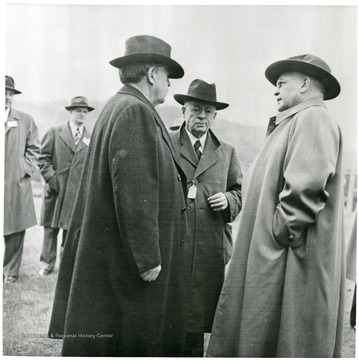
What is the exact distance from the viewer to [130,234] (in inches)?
77.3

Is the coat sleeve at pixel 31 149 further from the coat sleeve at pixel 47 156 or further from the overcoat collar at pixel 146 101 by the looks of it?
the overcoat collar at pixel 146 101

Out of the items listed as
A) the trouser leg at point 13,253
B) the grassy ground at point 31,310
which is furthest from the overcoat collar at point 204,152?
the trouser leg at point 13,253

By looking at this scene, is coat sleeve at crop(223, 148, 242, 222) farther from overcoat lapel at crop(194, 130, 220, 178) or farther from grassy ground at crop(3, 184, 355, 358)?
grassy ground at crop(3, 184, 355, 358)

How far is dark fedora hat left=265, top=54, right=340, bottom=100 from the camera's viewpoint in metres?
2.48

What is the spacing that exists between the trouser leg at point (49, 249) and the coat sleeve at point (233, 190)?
117cm

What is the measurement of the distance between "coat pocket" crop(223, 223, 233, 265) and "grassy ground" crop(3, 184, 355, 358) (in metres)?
0.61

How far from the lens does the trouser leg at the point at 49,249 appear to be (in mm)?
Answer: 2725

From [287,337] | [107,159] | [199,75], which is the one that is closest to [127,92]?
[107,159]

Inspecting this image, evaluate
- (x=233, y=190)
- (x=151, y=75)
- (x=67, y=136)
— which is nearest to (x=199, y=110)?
(x=151, y=75)

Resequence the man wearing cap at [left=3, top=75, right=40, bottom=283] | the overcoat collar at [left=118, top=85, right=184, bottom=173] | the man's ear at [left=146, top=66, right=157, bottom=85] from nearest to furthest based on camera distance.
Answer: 1. the overcoat collar at [left=118, top=85, right=184, bottom=173]
2. the man's ear at [left=146, top=66, right=157, bottom=85]
3. the man wearing cap at [left=3, top=75, right=40, bottom=283]

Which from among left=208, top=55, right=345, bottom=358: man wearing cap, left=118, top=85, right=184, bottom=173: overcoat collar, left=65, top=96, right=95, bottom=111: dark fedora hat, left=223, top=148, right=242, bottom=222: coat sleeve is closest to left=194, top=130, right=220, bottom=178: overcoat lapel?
left=223, top=148, right=242, bottom=222: coat sleeve

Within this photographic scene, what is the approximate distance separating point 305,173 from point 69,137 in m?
1.57

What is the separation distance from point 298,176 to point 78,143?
1.47m

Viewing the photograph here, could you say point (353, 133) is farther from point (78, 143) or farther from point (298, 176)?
point (78, 143)
